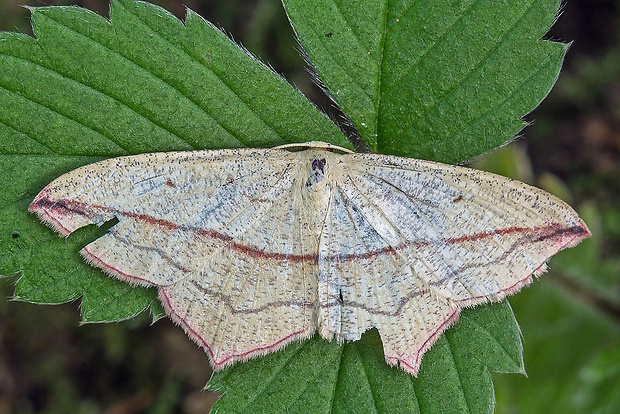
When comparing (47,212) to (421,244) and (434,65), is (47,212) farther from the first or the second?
(434,65)

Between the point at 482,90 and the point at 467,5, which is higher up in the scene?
the point at 467,5

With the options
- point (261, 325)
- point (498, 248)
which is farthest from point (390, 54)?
point (261, 325)

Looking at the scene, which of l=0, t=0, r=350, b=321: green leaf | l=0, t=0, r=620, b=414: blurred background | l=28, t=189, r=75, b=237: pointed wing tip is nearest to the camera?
l=28, t=189, r=75, b=237: pointed wing tip

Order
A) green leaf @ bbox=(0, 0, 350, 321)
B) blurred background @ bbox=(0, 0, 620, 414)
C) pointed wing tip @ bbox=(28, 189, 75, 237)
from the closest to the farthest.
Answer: pointed wing tip @ bbox=(28, 189, 75, 237), green leaf @ bbox=(0, 0, 350, 321), blurred background @ bbox=(0, 0, 620, 414)

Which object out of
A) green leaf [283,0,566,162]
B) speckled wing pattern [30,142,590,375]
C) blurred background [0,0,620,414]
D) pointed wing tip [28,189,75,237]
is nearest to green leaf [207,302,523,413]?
speckled wing pattern [30,142,590,375]

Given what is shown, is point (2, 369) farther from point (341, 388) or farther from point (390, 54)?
point (390, 54)

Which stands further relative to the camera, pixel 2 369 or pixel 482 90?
pixel 2 369

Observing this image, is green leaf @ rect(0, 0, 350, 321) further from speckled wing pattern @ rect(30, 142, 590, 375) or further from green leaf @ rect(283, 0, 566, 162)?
green leaf @ rect(283, 0, 566, 162)
